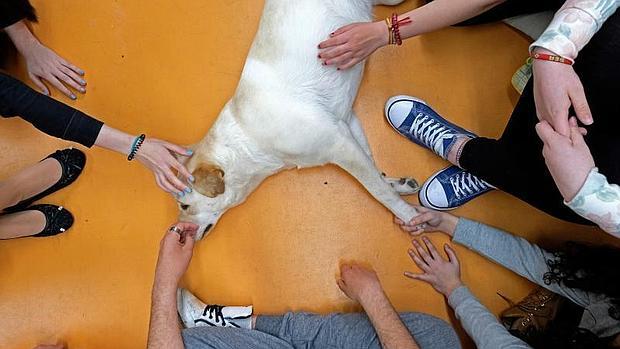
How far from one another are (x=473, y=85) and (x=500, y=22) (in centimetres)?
27

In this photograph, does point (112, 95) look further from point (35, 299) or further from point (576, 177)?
point (576, 177)

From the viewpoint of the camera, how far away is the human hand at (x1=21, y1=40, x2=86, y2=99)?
81.0 inches

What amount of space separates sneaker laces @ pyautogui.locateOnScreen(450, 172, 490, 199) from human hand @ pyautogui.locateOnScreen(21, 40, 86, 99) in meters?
1.61

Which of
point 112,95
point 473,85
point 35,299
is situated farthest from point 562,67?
point 35,299

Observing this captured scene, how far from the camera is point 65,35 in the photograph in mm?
2139

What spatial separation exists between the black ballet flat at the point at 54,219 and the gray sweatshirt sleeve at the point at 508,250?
1.59m

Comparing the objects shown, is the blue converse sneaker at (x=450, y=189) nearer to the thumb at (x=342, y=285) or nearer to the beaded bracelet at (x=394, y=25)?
the thumb at (x=342, y=285)

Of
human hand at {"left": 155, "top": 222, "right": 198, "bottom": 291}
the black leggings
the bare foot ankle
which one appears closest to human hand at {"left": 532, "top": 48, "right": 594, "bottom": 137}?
the black leggings

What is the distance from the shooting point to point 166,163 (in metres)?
1.61

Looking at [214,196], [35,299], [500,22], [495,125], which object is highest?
[500,22]

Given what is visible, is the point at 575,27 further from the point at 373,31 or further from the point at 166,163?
the point at 166,163

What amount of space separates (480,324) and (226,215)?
1.06 metres

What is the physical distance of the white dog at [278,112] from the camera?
1.58 m

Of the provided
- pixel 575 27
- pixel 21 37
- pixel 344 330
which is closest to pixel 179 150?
pixel 344 330
